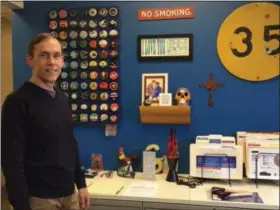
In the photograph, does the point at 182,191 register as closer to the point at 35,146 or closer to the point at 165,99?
the point at 165,99

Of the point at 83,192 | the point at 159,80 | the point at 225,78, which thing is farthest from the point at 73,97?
the point at 225,78

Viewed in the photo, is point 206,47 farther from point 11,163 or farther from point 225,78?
point 11,163

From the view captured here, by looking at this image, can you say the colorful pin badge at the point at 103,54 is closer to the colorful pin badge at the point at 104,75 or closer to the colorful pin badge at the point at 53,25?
the colorful pin badge at the point at 104,75

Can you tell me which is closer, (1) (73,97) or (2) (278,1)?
(2) (278,1)

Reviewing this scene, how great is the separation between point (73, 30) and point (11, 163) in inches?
54.7

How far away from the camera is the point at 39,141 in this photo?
1412 mm

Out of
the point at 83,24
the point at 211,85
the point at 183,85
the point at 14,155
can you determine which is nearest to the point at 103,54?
the point at 83,24

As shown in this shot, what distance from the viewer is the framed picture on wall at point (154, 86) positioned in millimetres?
2350

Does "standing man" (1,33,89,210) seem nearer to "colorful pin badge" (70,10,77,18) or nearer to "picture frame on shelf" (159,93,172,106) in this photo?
"picture frame on shelf" (159,93,172,106)

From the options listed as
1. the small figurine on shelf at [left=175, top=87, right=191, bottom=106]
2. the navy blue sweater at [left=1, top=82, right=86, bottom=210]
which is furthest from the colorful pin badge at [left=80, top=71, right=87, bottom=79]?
the navy blue sweater at [left=1, top=82, right=86, bottom=210]

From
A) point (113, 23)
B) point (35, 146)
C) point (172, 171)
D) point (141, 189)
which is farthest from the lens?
point (113, 23)

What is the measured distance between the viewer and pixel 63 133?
1.49 meters

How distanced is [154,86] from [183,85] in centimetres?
21

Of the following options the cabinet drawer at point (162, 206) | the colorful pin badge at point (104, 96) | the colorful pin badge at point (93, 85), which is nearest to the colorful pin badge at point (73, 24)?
the colorful pin badge at point (93, 85)
